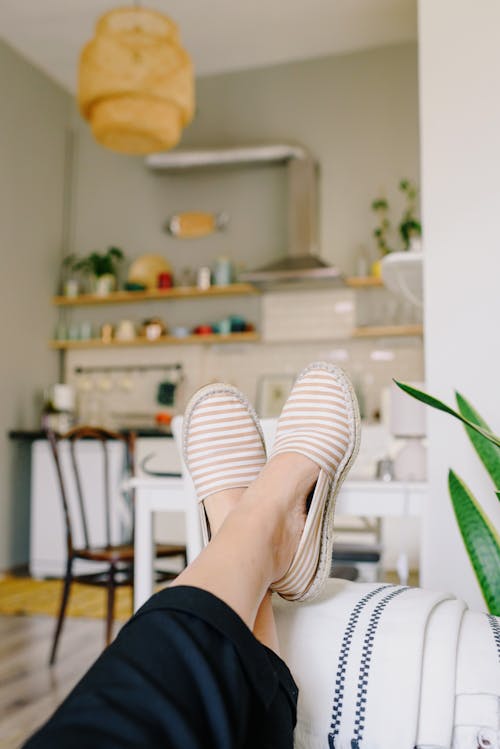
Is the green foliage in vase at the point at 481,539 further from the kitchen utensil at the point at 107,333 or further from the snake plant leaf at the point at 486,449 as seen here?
the kitchen utensil at the point at 107,333

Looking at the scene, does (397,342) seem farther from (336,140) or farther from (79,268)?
(79,268)

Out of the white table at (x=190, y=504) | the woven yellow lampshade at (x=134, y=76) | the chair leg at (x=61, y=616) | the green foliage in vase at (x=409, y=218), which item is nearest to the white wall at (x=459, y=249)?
the white table at (x=190, y=504)

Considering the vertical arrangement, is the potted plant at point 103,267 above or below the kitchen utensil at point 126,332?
above

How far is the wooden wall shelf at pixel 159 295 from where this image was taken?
4.59m

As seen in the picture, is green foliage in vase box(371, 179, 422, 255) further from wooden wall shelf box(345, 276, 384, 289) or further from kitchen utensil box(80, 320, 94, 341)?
kitchen utensil box(80, 320, 94, 341)

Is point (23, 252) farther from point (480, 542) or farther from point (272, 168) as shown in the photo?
point (480, 542)

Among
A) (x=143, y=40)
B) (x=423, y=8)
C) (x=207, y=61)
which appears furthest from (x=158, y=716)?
(x=207, y=61)

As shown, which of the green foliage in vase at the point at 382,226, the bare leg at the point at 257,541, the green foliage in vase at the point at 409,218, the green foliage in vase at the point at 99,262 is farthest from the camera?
the green foliage in vase at the point at 99,262

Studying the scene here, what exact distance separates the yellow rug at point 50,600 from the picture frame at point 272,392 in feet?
4.63

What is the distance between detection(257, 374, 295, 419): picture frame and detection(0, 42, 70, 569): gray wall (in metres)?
1.44

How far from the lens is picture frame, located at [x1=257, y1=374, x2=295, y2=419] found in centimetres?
455

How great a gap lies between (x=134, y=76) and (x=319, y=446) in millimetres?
2331

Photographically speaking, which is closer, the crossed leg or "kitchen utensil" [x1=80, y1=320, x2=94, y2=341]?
the crossed leg

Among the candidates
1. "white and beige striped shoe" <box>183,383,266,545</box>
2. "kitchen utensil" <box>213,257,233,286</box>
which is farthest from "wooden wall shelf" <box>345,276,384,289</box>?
"white and beige striped shoe" <box>183,383,266,545</box>
